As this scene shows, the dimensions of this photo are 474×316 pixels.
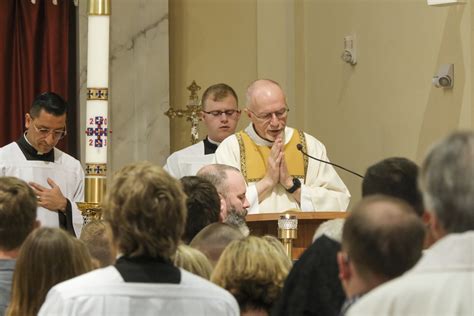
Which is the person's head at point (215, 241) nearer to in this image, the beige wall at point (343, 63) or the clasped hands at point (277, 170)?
the clasped hands at point (277, 170)

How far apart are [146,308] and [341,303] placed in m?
0.62

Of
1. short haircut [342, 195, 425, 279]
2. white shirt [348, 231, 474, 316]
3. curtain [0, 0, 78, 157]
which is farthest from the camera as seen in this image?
curtain [0, 0, 78, 157]

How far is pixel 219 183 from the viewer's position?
6.52 m

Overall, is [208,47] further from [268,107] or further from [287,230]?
[287,230]

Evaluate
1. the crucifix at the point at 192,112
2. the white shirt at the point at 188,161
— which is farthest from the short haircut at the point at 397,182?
the crucifix at the point at 192,112

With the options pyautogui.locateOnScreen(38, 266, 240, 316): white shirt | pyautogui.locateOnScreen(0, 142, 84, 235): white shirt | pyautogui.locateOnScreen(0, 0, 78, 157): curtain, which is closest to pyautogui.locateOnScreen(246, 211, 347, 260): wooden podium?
pyautogui.locateOnScreen(0, 142, 84, 235): white shirt

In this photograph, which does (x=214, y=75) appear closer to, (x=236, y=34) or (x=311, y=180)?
(x=236, y=34)

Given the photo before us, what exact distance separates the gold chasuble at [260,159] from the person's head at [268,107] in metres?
0.19

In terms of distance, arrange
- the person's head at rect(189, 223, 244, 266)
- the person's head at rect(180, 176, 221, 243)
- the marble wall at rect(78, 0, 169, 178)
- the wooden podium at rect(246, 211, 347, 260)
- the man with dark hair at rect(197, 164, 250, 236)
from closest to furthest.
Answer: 1. the person's head at rect(189, 223, 244, 266)
2. the person's head at rect(180, 176, 221, 243)
3. the man with dark hair at rect(197, 164, 250, 236)
4. the wooden podium at rect(246, 211, 347, 260)
5. the marble wall at rect(78, 0, 169, 178)

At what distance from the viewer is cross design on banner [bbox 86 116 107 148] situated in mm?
8117

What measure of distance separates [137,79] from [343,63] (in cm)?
202

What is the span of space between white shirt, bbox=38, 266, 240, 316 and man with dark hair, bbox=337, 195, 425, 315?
2.14ft

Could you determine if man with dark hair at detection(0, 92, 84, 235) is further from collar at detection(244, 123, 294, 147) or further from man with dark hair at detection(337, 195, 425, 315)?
man with dark hair at detection(337, 195, 425, 315)

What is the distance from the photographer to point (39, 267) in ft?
12.9
